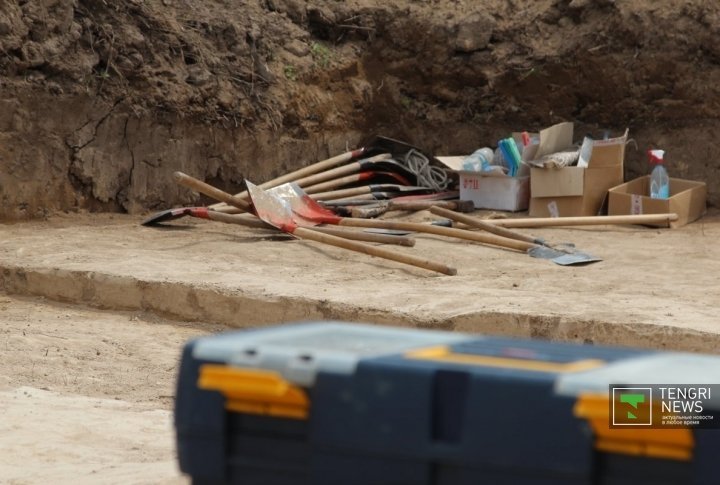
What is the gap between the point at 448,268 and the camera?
275 inches

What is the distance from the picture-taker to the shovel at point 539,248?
24.6 ft

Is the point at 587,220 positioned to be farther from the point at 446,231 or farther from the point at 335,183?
the point at 335,183

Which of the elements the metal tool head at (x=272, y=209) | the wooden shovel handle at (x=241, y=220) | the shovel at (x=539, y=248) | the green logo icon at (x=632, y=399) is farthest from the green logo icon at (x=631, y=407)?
the wooden shovel handle at (x=241, y=220)

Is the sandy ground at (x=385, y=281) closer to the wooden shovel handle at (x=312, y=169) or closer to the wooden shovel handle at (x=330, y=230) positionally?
the wooden shovel handle at (x=330, y=230)

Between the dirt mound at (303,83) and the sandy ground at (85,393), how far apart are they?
97.5 inches

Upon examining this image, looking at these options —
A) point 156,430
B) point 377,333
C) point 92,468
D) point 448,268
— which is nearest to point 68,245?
point 448,268

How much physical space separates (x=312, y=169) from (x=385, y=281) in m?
3.17

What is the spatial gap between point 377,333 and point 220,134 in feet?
24.5

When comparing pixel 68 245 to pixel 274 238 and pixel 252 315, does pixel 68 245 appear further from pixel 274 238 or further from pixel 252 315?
pixel 252 315

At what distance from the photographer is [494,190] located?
967cm

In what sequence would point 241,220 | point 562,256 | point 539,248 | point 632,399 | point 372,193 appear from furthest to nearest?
point 372,193 → point 241,220 → point 539,248 → point 562,256 → point 632,399

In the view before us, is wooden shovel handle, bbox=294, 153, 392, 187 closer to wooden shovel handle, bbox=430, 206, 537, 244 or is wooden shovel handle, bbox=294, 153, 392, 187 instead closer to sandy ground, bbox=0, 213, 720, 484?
sandy ground, bbox=0, 213, 720, 484

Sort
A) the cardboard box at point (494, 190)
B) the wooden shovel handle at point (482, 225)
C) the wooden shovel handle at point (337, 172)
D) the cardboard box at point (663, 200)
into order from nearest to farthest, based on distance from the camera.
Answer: the wooden shovel handle at point (482, 225), the cardboard box at point (663, 200), the cardboard box at point (494, 190), the wooden shovel handle at point (337, 172)

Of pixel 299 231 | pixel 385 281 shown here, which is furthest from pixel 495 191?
pixel 385 281
